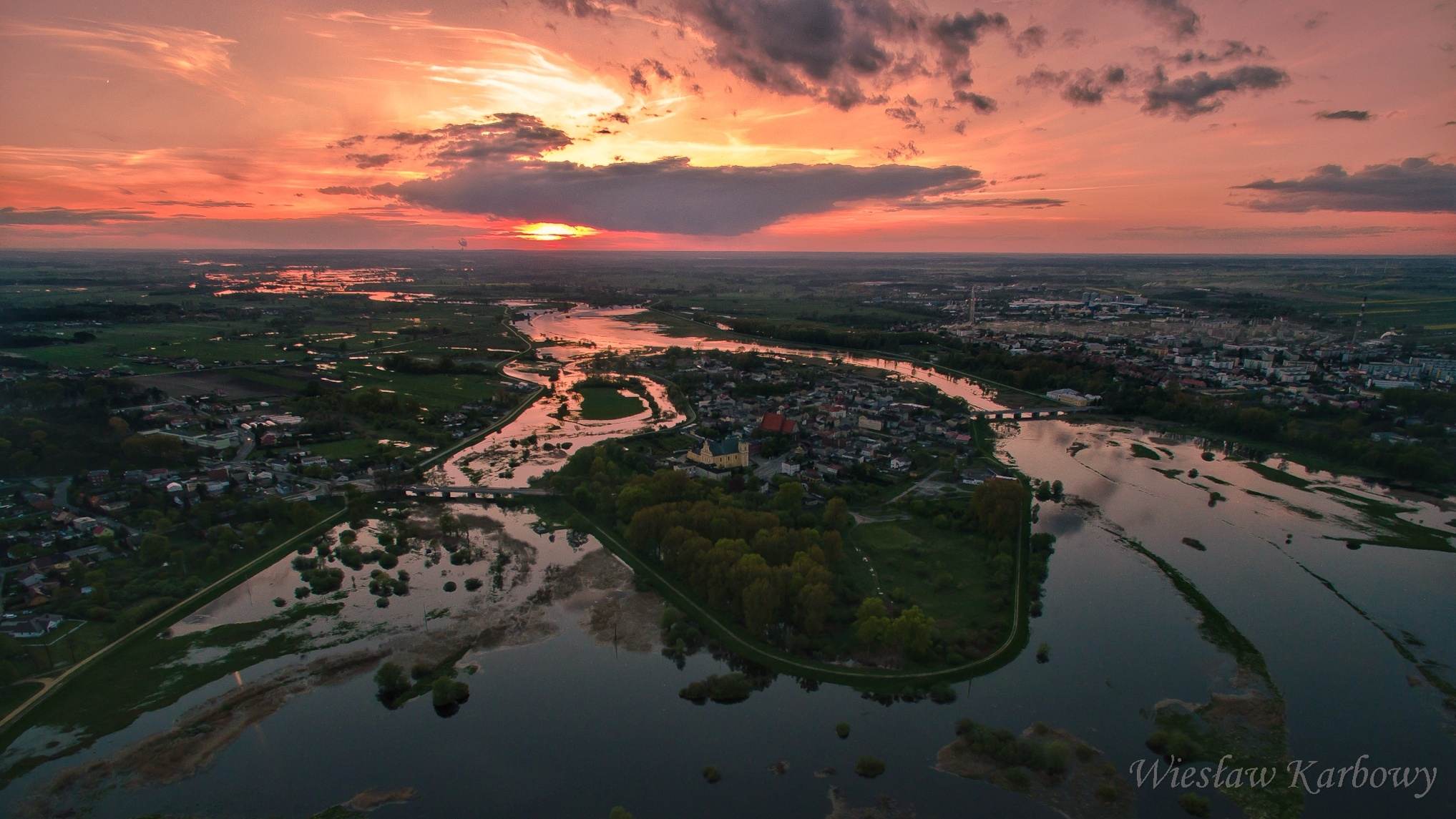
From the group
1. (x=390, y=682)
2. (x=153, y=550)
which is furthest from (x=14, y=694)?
(x=390, y=682)

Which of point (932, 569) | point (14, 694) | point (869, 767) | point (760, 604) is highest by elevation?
point (760, 604)

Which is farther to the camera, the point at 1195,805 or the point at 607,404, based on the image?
the point at 607,404

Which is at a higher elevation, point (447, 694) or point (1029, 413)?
point (1029, 413)

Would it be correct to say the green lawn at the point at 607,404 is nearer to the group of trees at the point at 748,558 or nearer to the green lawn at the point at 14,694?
the group of trees at the point at 748,558

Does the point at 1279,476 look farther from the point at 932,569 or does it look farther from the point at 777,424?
the point at 777,424

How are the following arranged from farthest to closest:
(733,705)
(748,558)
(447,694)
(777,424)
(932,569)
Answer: (777,424) < (932,569) < (748,558) < (733,705) < (447,694)

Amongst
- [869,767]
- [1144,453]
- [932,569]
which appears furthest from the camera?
[1144,453]

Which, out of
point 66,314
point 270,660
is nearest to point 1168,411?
point 270,660
